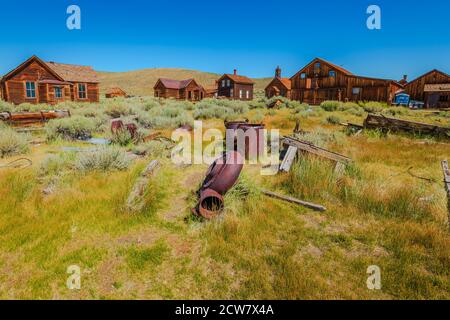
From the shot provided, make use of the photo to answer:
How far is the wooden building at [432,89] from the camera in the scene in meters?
35.7

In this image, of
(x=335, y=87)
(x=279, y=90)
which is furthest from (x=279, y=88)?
(x=335, y=87)

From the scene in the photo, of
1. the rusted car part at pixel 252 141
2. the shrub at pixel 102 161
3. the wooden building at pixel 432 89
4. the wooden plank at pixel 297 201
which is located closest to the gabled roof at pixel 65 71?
the shrub at pixel 102 161

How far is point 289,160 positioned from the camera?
638 cm

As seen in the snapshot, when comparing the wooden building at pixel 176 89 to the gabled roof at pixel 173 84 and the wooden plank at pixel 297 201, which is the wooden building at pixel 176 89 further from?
the wooden plank at pixel 297 201

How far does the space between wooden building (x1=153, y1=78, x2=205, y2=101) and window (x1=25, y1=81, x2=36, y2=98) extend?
2437 centimetres

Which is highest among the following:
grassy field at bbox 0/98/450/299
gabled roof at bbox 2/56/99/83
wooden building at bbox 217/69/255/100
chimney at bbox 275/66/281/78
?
chimney at bbox 275/66/281/78

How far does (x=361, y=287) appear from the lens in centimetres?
272

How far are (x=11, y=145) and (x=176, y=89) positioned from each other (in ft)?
137

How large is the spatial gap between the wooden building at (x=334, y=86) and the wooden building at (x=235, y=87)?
40.1ft

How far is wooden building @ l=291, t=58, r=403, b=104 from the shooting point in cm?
3306

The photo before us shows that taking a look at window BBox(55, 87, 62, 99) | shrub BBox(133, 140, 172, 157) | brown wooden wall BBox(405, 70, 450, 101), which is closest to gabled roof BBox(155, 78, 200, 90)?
window BBox(55, 87, 62, 99)

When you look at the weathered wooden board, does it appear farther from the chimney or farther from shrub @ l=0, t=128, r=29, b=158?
the chimney
